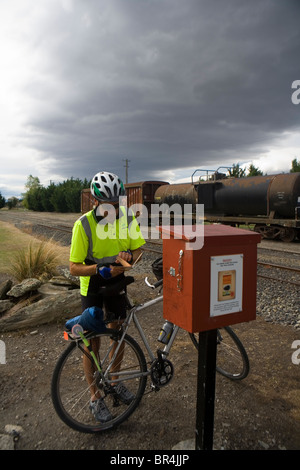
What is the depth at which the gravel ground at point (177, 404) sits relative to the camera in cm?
254

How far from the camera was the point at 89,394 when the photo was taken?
121 inches

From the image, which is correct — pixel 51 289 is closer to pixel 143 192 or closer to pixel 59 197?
pixel 143 192

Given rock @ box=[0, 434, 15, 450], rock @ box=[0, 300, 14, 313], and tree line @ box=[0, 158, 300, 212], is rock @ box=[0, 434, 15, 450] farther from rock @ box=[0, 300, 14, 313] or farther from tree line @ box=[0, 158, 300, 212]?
tree line @ box=[0, 158, 300, 212]

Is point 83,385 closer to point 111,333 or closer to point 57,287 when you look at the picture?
point 111,333

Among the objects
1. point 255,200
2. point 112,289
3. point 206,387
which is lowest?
point 206,387

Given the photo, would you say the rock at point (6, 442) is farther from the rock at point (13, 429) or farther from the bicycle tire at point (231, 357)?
the bicycle tire at point (231, 357)

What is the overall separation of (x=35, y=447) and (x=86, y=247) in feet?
5.42


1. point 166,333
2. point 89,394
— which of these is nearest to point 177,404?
point 166,333

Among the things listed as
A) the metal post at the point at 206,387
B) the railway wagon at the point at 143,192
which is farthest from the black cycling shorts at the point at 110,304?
the railway wagon at the point at 143,192

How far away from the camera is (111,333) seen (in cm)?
272

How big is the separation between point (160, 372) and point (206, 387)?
2.38ft

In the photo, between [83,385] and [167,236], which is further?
[83,385]

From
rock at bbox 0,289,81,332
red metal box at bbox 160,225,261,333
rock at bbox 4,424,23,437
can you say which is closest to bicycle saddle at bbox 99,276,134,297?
red metal box at bbox 160,225,261,333
